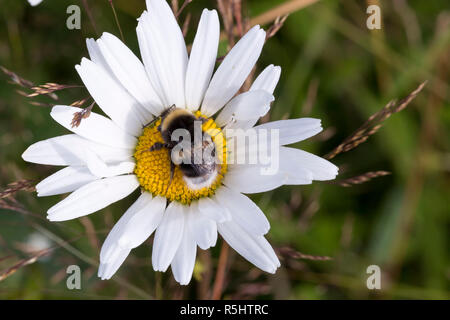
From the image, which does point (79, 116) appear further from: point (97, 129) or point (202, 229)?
point (202, 229)

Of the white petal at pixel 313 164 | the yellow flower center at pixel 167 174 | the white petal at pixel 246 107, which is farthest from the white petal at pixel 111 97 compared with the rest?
the white petal at pixel 313 164

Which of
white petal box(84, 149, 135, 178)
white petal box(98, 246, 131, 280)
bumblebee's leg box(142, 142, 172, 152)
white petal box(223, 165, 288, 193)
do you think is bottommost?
white petal box(98, 246, 131, 280)

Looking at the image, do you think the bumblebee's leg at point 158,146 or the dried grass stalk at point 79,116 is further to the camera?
the bumblebee's leg at point 158,146

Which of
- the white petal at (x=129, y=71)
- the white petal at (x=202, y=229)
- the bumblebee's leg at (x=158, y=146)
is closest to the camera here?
the white petal at (x=202, y=229)

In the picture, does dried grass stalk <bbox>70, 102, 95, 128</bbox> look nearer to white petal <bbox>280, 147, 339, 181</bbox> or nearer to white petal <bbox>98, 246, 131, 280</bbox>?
white petal <bbox>98, 246, 131, 280</bbox>

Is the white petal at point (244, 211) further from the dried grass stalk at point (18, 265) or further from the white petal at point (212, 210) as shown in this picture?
the dried grass stalk at point (18, 265)

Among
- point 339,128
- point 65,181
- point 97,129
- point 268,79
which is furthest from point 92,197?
point 339,128

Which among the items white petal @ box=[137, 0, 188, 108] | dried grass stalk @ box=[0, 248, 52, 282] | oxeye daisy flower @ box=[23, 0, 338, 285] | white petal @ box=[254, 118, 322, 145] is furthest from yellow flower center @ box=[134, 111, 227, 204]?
dried grass stalk @ box=[0, 248, 52, 282]
